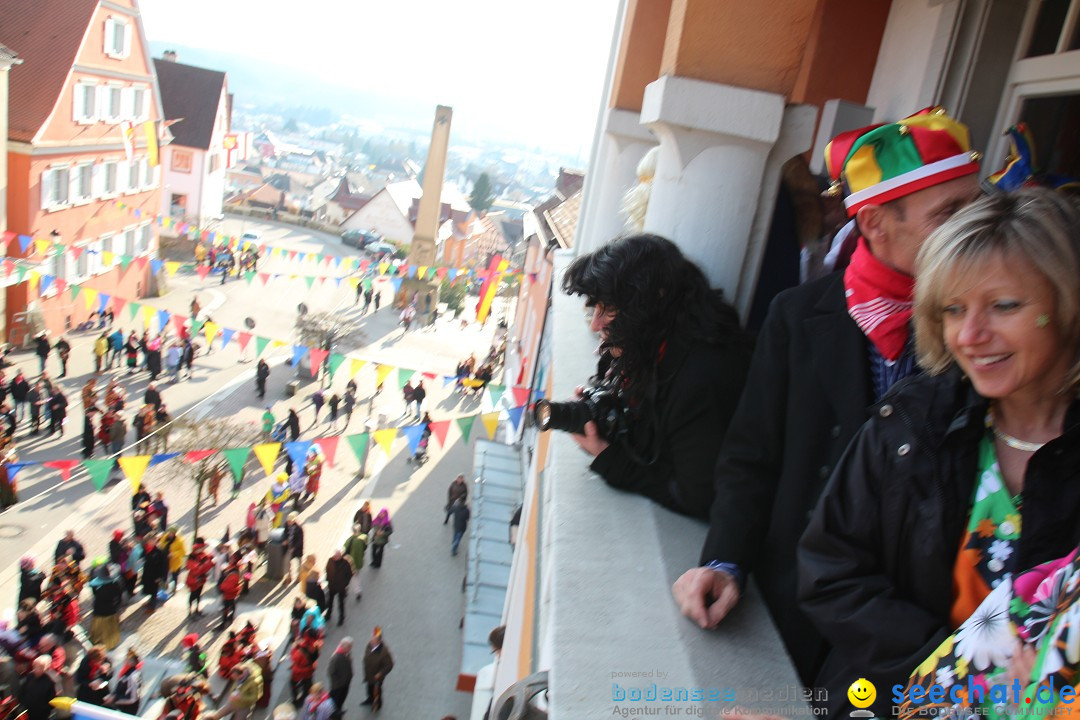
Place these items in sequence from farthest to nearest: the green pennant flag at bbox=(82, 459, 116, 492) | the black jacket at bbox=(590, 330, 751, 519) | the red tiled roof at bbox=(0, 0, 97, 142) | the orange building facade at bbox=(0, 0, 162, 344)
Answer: the red tiled roof at bbox=(0, 0, 97, 142)
the orange building facade at bbox=(0, 0, 162, 344)
the green pennant flag at bbox=(82, 459, 116, 492)
the black jacket at bbox=(590, 330, 751, 519)

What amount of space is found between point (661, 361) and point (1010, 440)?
131 centimetres

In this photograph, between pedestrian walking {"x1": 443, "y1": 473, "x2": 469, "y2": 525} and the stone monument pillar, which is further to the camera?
the stone monument pillar

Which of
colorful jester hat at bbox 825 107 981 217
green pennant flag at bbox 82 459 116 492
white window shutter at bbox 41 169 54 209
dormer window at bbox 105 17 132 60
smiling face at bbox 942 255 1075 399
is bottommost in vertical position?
green pennant flag at bbox 82 459 116 492

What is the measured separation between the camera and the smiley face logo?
1.64m

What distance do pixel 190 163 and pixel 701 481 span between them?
Result: 4412cm

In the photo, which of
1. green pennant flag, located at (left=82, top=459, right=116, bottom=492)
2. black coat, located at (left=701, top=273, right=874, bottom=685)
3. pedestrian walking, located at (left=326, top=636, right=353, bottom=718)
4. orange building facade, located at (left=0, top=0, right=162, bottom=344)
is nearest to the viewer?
black coat, located at (left=701, top=273, right=874, bottom=685)

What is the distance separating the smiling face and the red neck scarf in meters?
0.50

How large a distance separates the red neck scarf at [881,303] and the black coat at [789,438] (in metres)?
0.06

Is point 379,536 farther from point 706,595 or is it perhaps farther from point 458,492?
point 706,595

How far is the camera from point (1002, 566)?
59.0 inches

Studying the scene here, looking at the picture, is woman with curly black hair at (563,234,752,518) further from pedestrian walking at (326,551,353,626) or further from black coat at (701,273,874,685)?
pedestrian walking at (326,551,353,626)

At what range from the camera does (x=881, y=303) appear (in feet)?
6.76

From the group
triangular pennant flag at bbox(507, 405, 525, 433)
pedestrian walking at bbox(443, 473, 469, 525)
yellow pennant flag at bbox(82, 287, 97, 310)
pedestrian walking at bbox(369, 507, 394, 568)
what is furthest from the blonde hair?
yellow pennant flag at bbox(82, 287, 97, 310)

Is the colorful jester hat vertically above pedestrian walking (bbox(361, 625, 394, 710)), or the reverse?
the colorful jester hat
